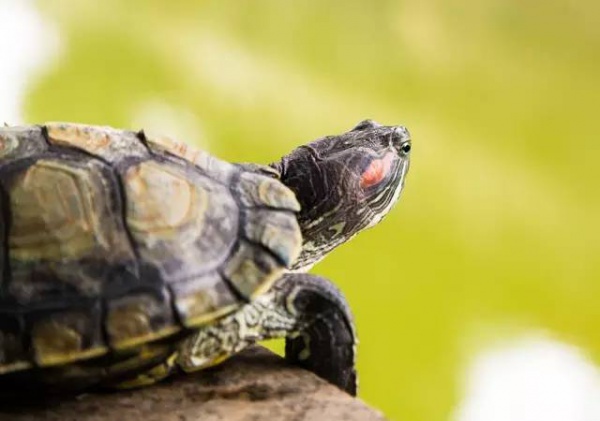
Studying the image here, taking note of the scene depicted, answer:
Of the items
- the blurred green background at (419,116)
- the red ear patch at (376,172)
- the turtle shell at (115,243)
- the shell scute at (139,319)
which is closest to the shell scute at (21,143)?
the turtle shell at (115,243)

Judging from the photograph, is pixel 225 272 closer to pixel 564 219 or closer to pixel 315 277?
pixel 315 277

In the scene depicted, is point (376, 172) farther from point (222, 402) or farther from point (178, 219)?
point (222, 402)

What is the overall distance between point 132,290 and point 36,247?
0.21 m

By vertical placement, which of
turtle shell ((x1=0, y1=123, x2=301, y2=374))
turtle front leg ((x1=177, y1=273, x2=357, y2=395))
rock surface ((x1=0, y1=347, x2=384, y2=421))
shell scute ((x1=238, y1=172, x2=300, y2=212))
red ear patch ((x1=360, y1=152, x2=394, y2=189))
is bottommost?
rock surface ((x1=0, y1=347, x2=384, y2=421))

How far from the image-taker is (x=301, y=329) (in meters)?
2.01

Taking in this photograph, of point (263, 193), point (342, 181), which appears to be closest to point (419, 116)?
point (342, 181)

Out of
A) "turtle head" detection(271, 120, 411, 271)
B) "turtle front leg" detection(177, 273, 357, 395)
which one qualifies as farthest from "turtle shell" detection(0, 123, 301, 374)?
"turtle head" detection(271, 120, 411, 271)

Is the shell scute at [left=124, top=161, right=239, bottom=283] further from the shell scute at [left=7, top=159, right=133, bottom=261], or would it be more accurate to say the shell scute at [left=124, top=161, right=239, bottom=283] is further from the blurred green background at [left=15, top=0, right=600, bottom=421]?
the blurred green background at [left=15, top=0, right=600, bottom=421]

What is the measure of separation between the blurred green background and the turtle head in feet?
5.20

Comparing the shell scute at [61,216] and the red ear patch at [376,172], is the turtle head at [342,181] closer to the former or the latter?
the red ear patch at [376,172]

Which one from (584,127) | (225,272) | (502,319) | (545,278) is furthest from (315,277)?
(584,127)

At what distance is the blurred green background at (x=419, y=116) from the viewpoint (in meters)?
4.16

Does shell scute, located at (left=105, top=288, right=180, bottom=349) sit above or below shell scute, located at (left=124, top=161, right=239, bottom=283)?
below

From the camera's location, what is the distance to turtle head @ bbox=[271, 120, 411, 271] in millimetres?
2281
